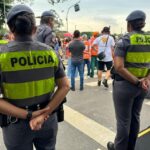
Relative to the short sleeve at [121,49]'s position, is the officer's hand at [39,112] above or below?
below

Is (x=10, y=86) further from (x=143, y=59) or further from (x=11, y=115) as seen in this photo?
(x=143, y=59)

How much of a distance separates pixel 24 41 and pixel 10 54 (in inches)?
6.0

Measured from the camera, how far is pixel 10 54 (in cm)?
203

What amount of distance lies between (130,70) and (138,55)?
0.18 meters

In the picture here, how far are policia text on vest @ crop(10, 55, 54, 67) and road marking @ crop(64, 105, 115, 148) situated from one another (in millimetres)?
2318

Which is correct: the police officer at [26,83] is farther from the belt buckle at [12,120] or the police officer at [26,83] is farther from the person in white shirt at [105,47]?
the person in white shirt at [105,47]

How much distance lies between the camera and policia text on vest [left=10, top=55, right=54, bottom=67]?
6.70 ft

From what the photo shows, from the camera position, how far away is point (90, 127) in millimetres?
4875

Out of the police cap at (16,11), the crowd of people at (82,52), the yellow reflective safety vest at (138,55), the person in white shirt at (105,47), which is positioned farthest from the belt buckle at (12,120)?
the person in white shirt at (105,47)

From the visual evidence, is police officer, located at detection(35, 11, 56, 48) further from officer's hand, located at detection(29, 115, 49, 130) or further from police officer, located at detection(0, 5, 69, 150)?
officer's hand, located at detection(29, 115, 49, 130)

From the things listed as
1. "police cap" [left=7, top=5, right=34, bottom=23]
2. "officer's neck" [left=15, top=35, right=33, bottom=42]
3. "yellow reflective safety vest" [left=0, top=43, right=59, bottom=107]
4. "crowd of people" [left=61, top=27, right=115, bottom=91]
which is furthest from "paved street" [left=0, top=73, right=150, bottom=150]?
"police cap" [left=7, top=5, right=34, bottom=23]

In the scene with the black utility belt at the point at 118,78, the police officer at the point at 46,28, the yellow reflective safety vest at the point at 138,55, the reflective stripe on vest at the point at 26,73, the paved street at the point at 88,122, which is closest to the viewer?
the reflective stripe on vest at the point at 26,73

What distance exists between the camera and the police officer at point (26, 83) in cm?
205

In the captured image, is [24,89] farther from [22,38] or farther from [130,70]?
[130,70]
